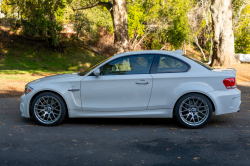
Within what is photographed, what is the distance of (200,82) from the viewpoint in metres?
5.86

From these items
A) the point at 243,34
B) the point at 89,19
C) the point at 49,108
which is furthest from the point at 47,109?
the point at 243,34

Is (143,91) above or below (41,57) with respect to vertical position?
below

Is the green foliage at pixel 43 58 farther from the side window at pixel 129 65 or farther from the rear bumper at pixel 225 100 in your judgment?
the rear bumper at pixel 225 100

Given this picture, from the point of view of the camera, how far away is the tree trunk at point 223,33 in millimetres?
18516

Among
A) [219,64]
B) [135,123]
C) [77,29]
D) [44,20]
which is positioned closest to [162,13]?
[77,29]

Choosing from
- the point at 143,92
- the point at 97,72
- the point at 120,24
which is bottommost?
the point at 143,92

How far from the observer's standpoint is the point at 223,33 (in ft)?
60.8

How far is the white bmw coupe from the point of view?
586 centimetres

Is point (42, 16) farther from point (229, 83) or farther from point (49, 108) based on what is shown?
point (229, 83)

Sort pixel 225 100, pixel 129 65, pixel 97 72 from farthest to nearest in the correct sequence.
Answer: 1. pixel 129 65
2. pixel 97 72
3. pixel 225 100

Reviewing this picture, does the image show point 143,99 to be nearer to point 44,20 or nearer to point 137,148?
point 137,148

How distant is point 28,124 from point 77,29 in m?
27.8

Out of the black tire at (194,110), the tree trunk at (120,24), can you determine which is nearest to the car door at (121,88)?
the black tire at (194,110)

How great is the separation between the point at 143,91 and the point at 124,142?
4.24 ft
